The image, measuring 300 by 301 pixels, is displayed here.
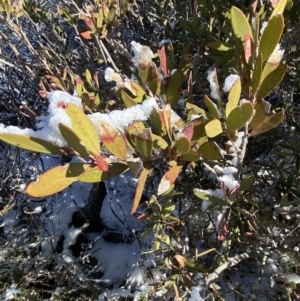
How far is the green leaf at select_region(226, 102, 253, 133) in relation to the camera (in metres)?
0.75

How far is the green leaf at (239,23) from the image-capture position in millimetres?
786

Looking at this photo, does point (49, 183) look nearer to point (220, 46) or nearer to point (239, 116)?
point (239, 116)

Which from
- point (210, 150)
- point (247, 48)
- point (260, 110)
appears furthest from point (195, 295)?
point (247, 48)

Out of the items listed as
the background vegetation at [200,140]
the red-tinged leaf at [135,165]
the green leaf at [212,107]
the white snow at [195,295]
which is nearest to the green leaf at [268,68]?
the background vegetation at [200,140]

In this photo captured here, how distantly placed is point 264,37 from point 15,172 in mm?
2425

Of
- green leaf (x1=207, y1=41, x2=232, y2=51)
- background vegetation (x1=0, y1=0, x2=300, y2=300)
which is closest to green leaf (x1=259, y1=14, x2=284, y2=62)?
background vegetation (x1=0, y1=0, x2=300, y2=300)

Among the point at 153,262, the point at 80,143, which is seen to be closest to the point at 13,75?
the point at 153,262

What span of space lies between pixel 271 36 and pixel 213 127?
0.21 meters

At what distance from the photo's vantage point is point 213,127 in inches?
31.6

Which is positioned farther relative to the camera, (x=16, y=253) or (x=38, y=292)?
(x=16, y=253)

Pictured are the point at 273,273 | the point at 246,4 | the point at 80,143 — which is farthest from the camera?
the point at 246,4

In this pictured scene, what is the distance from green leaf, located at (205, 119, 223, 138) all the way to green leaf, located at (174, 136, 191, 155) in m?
0.05

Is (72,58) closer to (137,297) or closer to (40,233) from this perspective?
(40,233)

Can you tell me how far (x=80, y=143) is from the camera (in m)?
0.68
